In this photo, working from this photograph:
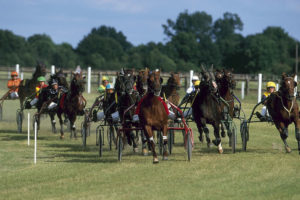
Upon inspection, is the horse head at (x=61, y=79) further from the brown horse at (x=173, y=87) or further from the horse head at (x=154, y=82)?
the horse head at (x=154, y=82)

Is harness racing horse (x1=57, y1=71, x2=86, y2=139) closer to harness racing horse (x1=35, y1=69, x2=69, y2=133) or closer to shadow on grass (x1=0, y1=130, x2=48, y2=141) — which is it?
harness racing horse (x1=35, y1=69, x2=69, y2=133)

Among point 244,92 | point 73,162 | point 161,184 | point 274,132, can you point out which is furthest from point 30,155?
point 244,92

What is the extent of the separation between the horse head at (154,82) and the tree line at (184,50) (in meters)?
53.8

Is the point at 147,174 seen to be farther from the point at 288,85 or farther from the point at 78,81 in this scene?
the point at 78,81

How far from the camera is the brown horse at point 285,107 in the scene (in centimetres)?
1480

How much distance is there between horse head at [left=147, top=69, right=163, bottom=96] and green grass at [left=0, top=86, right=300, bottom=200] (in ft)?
4.90

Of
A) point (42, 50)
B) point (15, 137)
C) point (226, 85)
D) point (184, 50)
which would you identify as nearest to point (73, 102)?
point (15, 137)

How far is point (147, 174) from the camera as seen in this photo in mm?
11711

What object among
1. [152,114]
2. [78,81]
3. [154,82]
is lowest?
[152,114]

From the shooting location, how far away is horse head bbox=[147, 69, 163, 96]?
12766 millimetres

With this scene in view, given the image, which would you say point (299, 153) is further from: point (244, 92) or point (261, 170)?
point (244, 92)

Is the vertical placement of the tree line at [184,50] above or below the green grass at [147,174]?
above

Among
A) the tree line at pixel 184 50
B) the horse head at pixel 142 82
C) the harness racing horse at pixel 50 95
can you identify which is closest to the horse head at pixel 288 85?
the horse head at pixel 142 82

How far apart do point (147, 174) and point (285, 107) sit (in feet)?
15.4
